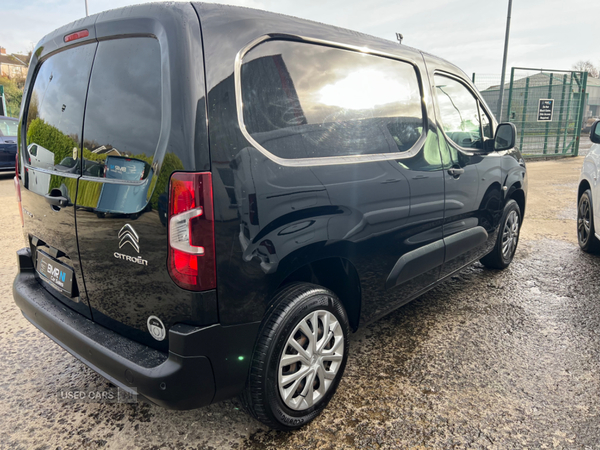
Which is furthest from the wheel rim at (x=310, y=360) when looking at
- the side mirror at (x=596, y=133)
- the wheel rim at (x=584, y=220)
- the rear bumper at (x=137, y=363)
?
the wheel rim at (x=584, y=220)

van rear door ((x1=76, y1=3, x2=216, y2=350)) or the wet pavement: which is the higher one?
van rear door ((x1=76, y1=3, x2=216, y2=350))

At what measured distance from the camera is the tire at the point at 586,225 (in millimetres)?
4593

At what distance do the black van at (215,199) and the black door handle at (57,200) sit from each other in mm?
12

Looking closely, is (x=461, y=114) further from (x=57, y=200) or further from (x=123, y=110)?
(x=57, y=200)

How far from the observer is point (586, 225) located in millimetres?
4816

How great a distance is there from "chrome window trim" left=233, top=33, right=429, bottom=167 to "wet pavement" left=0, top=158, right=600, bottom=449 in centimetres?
125

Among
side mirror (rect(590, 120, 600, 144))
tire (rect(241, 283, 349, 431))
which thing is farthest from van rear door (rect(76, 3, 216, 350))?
side mirror (rect(590, 120, 600, 144))

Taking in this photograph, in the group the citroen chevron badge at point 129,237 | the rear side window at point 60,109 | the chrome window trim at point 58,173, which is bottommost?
the citroen chevron badge at point 129,237

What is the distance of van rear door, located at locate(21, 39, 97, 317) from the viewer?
6.63ft

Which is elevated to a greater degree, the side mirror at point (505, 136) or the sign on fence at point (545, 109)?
the sign on fence at point (545, 109)

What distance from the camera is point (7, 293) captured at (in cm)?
372

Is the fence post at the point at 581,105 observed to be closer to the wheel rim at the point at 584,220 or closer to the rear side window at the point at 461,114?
the wheel rim at the point at 584,220

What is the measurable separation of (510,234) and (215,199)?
11.7 ft

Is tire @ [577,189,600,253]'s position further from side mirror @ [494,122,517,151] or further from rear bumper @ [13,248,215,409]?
rear bumper @ [13,248,215,409]
